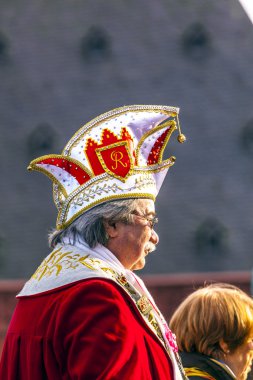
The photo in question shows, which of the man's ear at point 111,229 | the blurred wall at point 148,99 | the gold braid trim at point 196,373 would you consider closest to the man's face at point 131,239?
the man's ear at point 111,229

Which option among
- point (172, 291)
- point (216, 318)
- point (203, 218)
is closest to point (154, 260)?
point (203, 218)

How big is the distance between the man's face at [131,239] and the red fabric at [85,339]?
0.56ft

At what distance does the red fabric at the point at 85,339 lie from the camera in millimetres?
3482

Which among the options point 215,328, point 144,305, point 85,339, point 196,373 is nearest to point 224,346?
point 215,328

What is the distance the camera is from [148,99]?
25.5 meters

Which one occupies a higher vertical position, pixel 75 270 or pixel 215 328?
pixel 75 270

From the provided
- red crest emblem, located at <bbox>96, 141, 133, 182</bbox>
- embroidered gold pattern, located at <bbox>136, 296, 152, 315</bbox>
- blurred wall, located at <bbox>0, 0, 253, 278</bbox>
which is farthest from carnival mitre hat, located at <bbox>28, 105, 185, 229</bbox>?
blurred wall, located at <bbox>0, 0, 253, 278</bbox>

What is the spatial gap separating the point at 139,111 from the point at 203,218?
68.8 feet

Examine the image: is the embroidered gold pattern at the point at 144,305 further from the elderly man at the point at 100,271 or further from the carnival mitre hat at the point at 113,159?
the carnival mitre hat at the point at 113,159

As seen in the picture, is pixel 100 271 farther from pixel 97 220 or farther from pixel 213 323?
pixel 213 323

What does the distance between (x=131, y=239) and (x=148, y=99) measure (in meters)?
21.8

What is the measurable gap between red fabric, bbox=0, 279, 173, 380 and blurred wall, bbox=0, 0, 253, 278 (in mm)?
20399

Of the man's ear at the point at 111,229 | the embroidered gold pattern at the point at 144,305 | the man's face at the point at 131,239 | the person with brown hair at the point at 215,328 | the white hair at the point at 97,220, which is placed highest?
the white hair at the point at 97,220

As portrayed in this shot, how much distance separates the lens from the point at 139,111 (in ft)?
12.9
